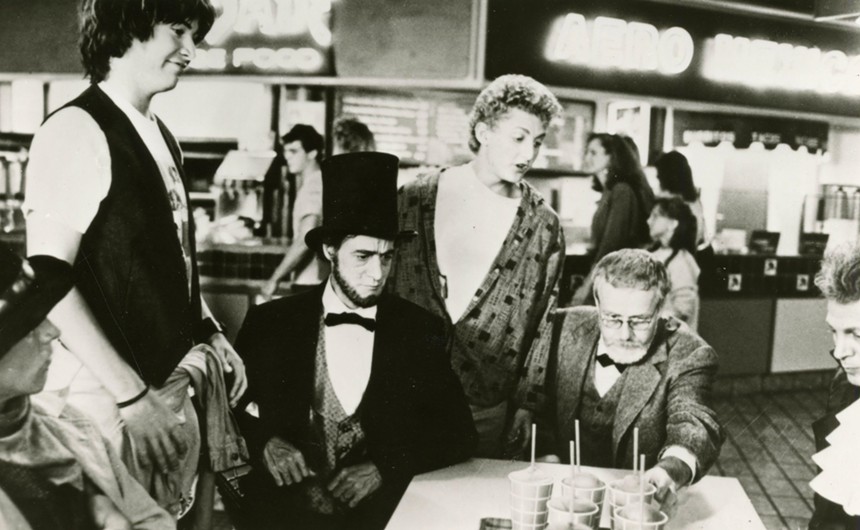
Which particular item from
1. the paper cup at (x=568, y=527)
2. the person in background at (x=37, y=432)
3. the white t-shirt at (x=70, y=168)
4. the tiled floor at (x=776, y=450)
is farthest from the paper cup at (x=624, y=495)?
the white t-shirt at (x=70, y=168)

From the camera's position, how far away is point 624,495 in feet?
5.64

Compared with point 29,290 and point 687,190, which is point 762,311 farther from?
point 29,290

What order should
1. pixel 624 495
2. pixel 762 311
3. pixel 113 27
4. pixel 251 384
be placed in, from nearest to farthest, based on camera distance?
pixel 624 495 < pixel 113 27 < pixel 251 384 < pixel 762 311

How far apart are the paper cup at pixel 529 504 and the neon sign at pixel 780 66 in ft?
4.81

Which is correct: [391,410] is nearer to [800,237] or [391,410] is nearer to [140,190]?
[140,190]

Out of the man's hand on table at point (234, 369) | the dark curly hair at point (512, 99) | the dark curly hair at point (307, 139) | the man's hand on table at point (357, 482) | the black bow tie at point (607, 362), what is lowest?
the man's hand on table at point (357, 482)

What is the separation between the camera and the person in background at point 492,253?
7.50ft

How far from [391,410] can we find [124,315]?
80cm

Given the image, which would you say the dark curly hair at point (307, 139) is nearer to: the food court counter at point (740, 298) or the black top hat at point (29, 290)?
the food court counter at point (740, 298)

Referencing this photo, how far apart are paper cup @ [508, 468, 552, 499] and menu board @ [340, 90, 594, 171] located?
1.01 metres

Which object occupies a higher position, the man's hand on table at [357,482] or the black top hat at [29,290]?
the black top hat at [29,290]

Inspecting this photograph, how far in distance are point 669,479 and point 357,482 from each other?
2.93 feet

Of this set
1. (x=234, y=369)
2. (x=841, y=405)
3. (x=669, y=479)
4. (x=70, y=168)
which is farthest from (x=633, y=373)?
(x=70, y=168)

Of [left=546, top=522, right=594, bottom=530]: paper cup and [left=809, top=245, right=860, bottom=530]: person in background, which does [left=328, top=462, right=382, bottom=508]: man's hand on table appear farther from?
[left=809, top=245, right=860, bottom=530]: person in background
